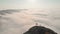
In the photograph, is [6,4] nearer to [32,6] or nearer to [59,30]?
[32,6]

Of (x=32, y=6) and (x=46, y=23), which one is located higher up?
(x=32, y=6)

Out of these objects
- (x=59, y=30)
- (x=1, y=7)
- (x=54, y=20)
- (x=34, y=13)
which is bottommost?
(x=59, y=30)

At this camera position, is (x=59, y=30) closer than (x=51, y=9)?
Yes

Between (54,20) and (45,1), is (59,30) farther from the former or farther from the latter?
(45,1)

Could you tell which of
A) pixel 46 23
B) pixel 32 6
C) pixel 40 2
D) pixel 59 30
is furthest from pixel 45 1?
pixel 59 30

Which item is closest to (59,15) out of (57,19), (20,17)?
(57,19)

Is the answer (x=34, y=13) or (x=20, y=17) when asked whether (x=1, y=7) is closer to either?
(x=20, y=17)

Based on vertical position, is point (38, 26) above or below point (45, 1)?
below
